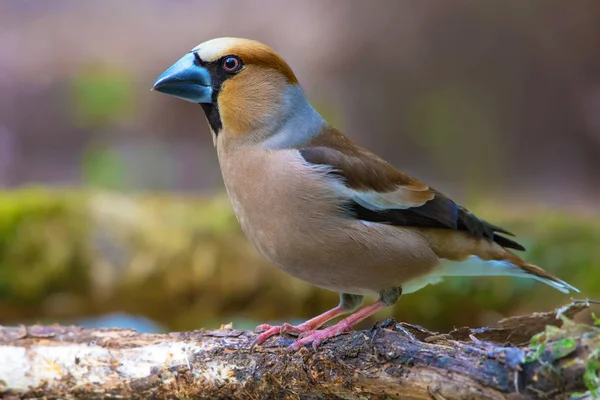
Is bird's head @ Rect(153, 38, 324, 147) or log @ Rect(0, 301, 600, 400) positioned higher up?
bird's head @ Rect(153, 38, 324, 147)

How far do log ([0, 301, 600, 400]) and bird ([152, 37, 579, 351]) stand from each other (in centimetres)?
14

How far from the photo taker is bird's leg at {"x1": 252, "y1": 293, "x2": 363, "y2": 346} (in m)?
2.97

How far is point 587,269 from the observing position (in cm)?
535

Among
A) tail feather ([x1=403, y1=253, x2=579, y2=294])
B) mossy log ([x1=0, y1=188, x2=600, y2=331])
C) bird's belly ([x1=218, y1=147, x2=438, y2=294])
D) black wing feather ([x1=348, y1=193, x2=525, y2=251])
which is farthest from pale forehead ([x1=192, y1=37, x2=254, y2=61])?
mossy log ([x1=0, y1=188, x2=600, y2=331])

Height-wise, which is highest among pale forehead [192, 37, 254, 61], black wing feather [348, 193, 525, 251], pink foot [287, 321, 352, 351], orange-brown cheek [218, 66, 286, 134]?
pale forehead [192, 37, 254, 61]

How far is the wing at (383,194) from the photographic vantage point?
3041 mm

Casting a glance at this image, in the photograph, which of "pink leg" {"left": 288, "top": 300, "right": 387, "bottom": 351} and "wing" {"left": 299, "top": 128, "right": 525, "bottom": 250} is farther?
"wing" {"left": 299, "top": 128, "right": 525, "bottom": 250}

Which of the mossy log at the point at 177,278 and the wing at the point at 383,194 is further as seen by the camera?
the mossy log at the point at 177,278

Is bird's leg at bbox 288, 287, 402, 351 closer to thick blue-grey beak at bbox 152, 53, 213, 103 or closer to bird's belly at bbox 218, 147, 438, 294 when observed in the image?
bird's belly at bbox 218, 147, 438, 294

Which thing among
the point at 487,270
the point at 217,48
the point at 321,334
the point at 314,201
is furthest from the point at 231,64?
the point at 487,270

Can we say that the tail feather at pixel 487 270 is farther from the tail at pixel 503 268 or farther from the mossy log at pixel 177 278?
the mossy log at pixel 177 278

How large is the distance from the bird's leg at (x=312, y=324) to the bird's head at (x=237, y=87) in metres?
0.81

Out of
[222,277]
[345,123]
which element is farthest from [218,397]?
[345,123]

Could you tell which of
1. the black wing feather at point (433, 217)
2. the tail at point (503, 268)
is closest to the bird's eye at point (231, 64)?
the black wing feather at point (433, 217)
